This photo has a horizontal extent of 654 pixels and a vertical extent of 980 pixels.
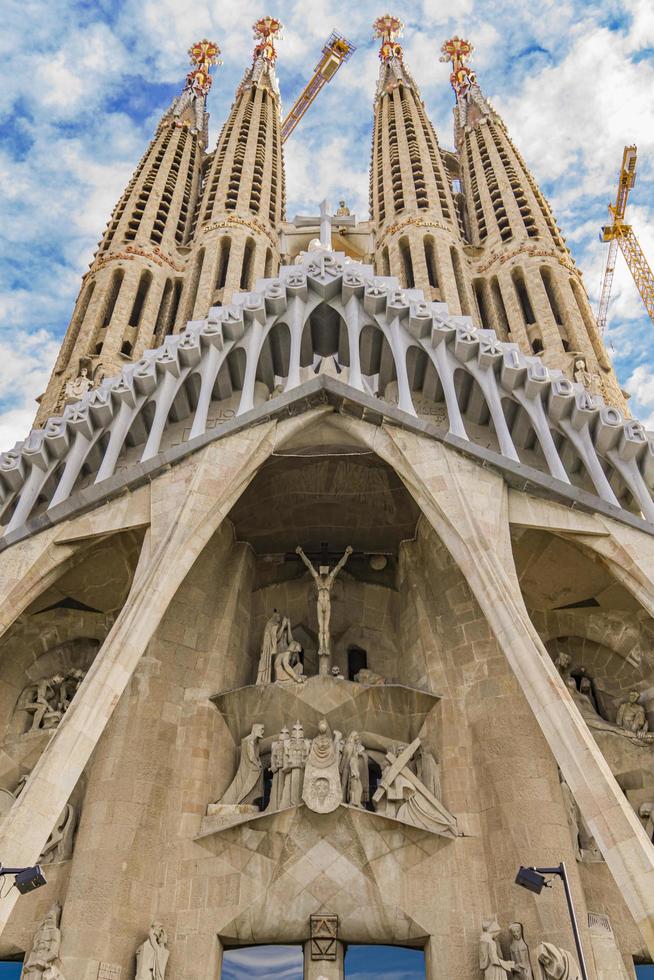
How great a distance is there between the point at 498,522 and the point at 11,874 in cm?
676

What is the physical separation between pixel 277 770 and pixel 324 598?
9.05 ft

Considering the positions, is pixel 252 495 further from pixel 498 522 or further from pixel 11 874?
pixel 11 874

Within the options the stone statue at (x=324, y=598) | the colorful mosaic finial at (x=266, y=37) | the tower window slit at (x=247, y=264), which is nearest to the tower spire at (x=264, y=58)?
the colorful mosaic finial at (x=266, y=37)

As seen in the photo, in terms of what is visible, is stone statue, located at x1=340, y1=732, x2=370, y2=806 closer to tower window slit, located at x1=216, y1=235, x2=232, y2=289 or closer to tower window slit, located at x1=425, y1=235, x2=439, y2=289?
tower window slit, located at x1=425, y1=235, x2=439, y2=289

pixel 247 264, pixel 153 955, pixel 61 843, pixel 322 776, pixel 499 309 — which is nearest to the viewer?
pixel 153 955

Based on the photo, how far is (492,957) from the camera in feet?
31.7

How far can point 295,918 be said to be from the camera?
34.8 feet

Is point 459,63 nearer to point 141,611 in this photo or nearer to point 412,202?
point 412,202

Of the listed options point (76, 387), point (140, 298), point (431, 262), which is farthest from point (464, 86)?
point (76, 387)

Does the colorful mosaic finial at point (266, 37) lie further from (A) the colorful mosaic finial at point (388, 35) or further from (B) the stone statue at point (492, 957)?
(B) the stone statue at point (492, 957)

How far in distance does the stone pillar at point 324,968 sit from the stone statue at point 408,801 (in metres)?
1.73

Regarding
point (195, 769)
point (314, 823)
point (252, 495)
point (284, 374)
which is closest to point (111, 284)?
point (284, 374)

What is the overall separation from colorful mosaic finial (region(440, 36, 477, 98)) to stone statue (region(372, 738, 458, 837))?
28596 mm

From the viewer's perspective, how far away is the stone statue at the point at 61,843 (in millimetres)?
10812
